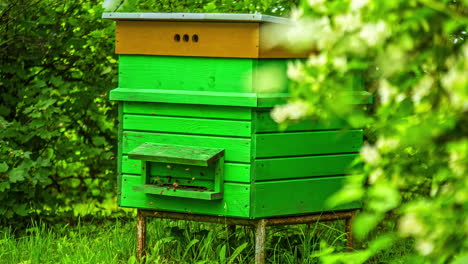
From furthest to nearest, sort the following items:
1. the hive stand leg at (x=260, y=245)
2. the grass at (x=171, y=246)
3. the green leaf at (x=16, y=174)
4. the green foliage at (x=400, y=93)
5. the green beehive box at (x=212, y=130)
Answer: the green leaf at (x=16, y=174) → the grass at (x=171, y=246) → the hive stand leg at (x=260, y=245) → the green beehive box at (x=212, y=130) → the green foliage at (x=400, y=93)

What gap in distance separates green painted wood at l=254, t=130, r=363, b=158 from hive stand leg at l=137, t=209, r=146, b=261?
3.13 ft

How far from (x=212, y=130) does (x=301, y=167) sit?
0.57 meters

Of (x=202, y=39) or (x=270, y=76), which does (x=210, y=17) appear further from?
(x=270, y=76)

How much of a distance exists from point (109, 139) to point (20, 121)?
82cm

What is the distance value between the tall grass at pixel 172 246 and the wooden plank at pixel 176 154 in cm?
53

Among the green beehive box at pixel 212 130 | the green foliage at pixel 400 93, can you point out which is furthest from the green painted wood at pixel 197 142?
the green foliage at pixel 400 93

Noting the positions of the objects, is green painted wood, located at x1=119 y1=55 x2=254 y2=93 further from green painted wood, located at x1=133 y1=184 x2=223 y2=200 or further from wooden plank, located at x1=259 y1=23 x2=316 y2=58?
green painted wood, located at x1=133 y1=184 x2=223 y2=200

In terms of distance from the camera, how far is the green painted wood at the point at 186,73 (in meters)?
4.42

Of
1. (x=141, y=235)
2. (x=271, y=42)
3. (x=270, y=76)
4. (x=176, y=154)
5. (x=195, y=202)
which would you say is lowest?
(x=141, y=235)

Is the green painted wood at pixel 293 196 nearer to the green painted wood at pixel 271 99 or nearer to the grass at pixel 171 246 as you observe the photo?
the grass at pixel 171 246

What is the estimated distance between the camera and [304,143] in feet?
15.3

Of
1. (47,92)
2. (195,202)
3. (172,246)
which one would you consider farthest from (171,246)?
(47,92)

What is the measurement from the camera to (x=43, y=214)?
6207 mm

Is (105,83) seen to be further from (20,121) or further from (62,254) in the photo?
(62,254)
